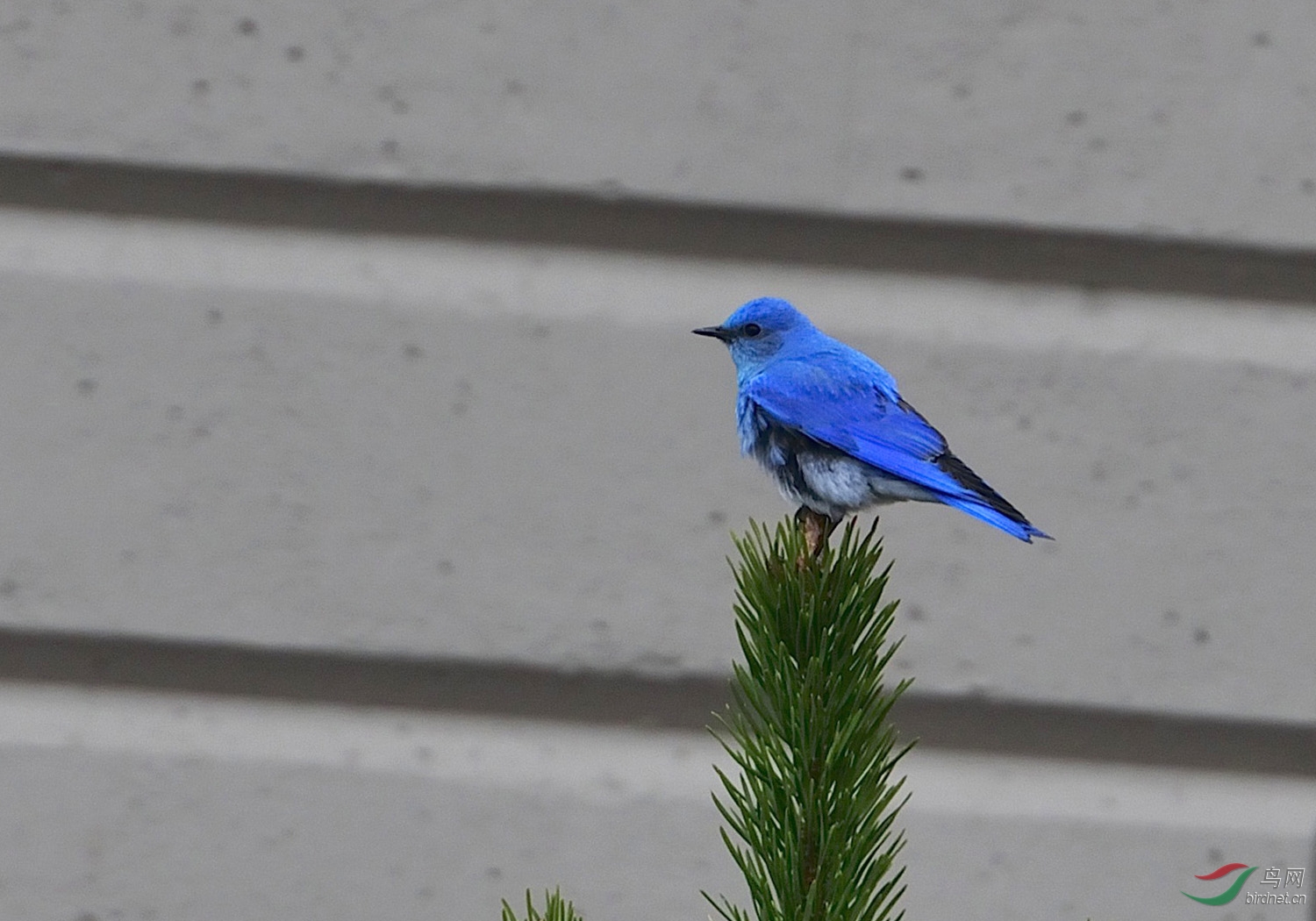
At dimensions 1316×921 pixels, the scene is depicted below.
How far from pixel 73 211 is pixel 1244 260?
1908 millimetres

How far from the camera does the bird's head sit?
5.27ft

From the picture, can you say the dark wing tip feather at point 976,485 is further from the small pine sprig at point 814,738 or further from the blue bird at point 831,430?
the small pine sprig at point 814,738

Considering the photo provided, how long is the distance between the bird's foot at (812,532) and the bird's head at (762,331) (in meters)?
0.52

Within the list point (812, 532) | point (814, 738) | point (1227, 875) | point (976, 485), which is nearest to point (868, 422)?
point (976, 485)

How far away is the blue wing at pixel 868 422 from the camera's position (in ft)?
4.11

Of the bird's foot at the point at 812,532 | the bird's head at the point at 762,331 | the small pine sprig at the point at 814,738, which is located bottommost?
the small pine sprig at the point at 814,738

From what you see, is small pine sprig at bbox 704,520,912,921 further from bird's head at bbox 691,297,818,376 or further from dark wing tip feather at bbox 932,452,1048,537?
bird's head at bbox 691,297,818,376

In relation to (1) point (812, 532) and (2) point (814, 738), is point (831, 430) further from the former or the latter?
(2) point (814, 738)

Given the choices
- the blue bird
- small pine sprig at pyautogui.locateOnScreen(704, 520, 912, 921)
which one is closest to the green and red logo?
the blue bird

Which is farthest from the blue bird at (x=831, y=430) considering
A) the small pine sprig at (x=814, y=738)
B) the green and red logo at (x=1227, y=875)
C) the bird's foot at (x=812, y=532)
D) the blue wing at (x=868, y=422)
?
the green and red logo at (x=1227, y=875)

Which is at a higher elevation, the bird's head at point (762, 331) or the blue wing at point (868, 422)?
the bird's head at point (762, 331)

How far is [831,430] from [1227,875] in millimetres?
1179

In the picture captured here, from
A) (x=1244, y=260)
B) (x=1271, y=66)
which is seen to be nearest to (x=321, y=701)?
(x=1244, y=260)

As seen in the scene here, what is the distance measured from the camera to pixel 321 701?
2.01 m
